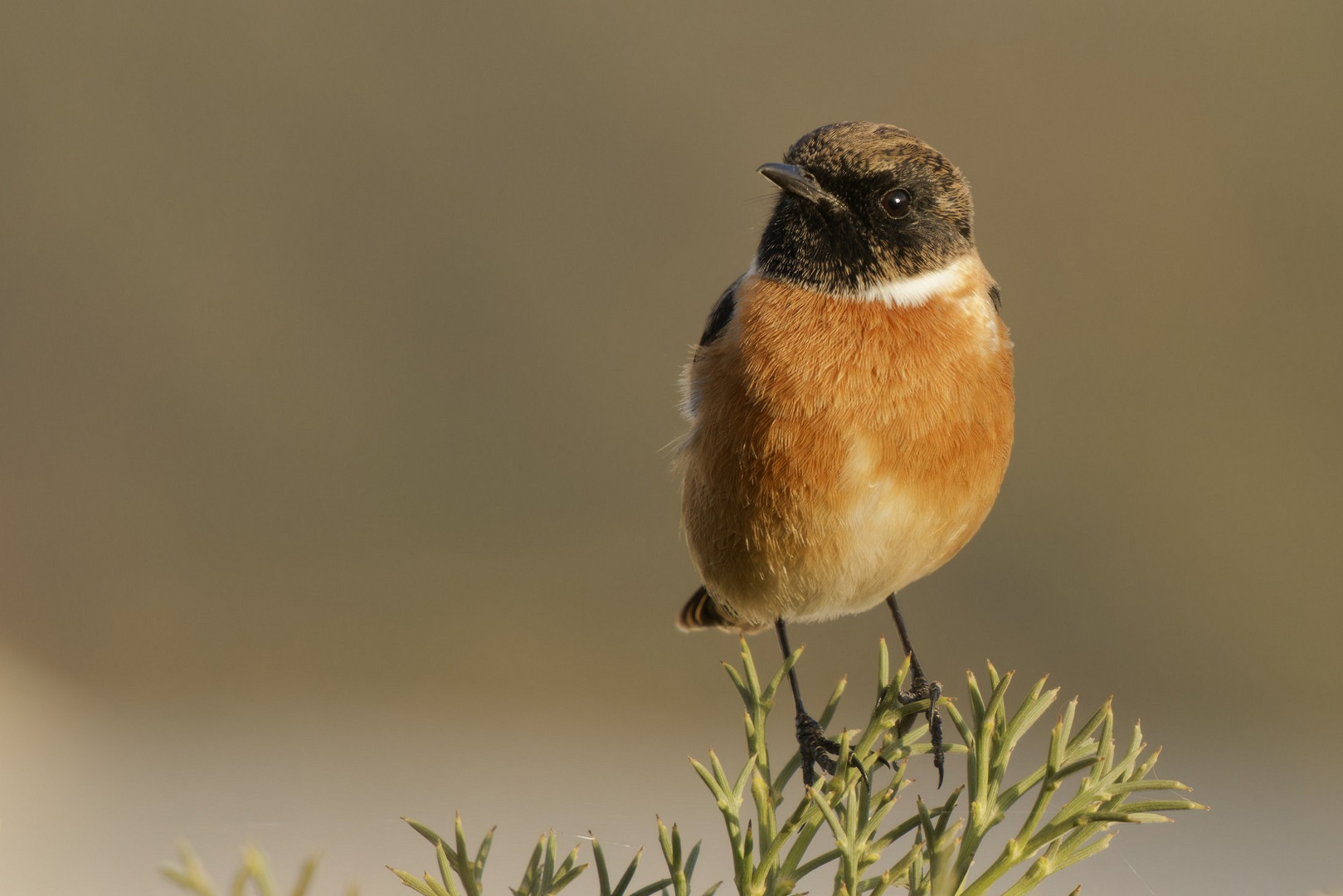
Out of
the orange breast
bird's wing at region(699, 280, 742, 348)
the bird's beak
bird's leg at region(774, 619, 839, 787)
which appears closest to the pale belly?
the orange breast

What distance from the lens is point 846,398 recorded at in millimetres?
2693

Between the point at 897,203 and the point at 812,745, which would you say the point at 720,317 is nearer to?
the point at 897,203

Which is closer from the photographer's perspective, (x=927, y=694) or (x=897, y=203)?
(x=927, y=694)

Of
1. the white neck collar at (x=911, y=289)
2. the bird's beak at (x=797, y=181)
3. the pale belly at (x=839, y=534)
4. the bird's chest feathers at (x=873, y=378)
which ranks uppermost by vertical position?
the bird's beak at (x=797, y=181)

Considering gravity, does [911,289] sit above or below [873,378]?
above

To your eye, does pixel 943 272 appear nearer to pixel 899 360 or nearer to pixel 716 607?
pixel 899 360

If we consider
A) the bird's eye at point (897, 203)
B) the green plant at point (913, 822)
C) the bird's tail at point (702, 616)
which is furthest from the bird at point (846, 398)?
the green plant at point (913, 822)

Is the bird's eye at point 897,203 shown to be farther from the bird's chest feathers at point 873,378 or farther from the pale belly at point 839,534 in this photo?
the pale belly at point 839,534

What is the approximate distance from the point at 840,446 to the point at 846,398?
0.40ft

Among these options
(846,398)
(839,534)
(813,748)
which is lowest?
(813,748)

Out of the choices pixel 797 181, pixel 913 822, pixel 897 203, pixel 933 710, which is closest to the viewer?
pixel 913 822

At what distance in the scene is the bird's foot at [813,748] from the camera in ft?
8.75

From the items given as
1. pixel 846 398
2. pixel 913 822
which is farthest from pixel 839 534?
pixel 913 822

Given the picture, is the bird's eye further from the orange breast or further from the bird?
the orange breast
